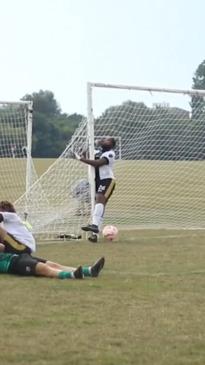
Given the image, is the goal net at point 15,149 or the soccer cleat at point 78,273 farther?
the goal net at point 15,149

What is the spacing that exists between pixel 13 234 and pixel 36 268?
2.30ft

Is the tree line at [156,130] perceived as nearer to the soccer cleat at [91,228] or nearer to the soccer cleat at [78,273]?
the soccer cleat at [91,228]

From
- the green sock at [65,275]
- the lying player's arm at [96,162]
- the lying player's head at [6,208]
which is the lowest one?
the green sock at [65,275]

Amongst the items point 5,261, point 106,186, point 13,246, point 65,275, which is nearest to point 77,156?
point 106,186

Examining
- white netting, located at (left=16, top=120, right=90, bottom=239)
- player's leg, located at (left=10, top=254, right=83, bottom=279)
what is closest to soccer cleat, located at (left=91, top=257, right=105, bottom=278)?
player's leg, located at (left=10, top=254, right=83, bottom=279)

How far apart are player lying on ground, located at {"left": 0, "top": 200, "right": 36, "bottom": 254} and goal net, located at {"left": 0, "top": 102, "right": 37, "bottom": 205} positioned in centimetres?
600

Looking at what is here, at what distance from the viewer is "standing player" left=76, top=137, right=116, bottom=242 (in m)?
15.3

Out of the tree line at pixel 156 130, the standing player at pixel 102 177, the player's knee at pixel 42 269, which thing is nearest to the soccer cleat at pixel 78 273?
the player's knee at pixel 42 269

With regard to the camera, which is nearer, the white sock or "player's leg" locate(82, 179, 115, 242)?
"player's leg" locate(82, 179, 115, 242)

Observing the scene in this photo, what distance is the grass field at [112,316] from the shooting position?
6254mm

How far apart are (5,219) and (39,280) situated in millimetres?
1083

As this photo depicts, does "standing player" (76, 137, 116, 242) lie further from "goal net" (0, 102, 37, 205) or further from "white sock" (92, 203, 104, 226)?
"goal net" (0, 102, 37, 205)

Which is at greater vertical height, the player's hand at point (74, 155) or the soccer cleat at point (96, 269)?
the player's hand at point (74, 155)

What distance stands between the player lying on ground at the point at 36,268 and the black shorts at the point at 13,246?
4.0 inches
